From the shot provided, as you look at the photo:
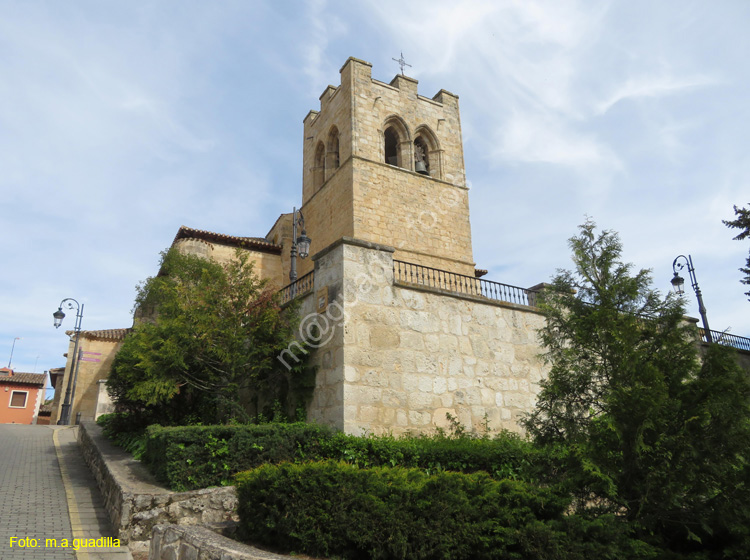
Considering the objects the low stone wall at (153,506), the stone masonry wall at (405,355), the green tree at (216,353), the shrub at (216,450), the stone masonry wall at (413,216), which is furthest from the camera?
the stone masonry wall at (413,216)

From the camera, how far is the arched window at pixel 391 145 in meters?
21.8

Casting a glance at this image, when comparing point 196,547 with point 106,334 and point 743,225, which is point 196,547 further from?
point 106,334

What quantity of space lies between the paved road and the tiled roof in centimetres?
2600

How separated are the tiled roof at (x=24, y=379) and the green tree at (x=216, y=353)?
29.9 m

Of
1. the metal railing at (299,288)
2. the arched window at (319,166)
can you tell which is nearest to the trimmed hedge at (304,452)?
the metal railing at (299,288)

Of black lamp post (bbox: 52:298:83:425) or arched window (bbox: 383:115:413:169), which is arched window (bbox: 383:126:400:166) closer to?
arched window (bbox: 383:115:413:169)

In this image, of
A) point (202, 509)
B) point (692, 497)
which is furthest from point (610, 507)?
point (202, 509)

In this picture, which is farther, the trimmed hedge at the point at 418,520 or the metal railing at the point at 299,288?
the metal railing at the point at 299,288

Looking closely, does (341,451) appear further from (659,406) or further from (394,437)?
(659,406)

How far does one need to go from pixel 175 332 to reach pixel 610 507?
815cm

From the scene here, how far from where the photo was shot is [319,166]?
76.5 feet

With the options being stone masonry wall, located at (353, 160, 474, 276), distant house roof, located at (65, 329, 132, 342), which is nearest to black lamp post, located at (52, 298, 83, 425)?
distant house roof, located at (65, 329, 132, 342)

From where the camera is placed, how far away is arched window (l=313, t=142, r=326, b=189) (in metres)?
22.9

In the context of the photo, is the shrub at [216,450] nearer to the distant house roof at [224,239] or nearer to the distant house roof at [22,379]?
the distant house roof at [224,239]
